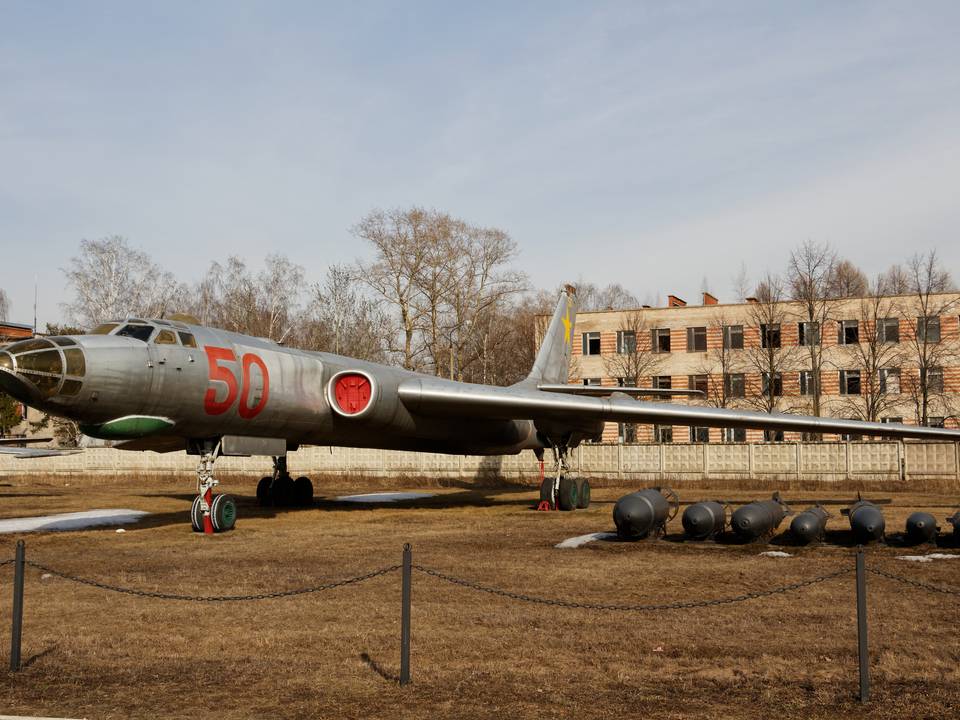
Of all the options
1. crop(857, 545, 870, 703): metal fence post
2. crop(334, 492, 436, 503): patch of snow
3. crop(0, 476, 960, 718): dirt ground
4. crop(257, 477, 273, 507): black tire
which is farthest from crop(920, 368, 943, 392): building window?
crop(857, 545, 870, 703): metal fence post

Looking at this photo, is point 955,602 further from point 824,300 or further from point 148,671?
point 824,300

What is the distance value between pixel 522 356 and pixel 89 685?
6460cm

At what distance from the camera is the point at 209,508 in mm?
17406

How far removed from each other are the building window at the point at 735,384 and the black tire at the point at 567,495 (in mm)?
28533

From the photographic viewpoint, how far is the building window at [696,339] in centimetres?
5194

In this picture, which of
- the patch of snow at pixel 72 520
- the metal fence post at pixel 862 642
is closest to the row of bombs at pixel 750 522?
the metal fence post at pixel 862 642

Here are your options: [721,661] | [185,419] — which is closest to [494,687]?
[721,661]

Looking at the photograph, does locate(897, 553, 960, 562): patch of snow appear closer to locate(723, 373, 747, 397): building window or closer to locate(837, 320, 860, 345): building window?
locate(723, 373, 747, 397): building window

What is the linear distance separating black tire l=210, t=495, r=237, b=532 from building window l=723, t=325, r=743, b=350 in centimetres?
3834

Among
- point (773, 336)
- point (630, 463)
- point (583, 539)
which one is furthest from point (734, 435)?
point (583, 539)

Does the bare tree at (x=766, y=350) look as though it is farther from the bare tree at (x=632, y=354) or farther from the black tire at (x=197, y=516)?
the black tire at (x=197, y=516)

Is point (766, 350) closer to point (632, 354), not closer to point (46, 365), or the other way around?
point (632, 354)

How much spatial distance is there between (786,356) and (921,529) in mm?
35269

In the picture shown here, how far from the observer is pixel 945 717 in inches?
247
